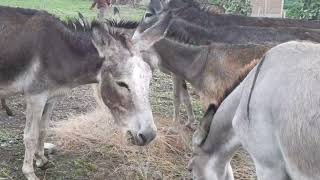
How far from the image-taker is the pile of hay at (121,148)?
13.7ft

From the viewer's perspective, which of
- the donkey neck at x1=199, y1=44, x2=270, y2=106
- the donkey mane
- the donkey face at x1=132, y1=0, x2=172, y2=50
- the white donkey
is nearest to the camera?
the white donkey

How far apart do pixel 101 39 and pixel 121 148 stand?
4.15 ft

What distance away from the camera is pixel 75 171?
4152 mm

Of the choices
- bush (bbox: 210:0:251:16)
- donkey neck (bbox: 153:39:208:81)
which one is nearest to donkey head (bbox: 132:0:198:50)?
donkey neck (bbox: 153:39:208:81)

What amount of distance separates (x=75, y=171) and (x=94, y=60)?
3.39ft

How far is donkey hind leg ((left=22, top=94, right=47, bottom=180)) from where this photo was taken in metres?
3.82

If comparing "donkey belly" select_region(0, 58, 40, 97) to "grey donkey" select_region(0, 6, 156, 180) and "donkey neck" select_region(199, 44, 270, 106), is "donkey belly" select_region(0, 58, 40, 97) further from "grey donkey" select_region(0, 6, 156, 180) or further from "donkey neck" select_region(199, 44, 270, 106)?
"donkey neck" select_region(199, 44, 270, 106)

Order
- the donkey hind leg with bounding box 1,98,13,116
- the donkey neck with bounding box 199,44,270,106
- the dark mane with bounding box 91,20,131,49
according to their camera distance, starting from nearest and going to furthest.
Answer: the dark mane with bounding box 91,20,131,49, the donkey neck with bounding box 199,44,270,106, the donkey hind leg with bounding box 1,98,13,116

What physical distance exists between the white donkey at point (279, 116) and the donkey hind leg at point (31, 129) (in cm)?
160

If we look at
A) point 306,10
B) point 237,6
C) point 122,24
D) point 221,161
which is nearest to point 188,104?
point 122,24

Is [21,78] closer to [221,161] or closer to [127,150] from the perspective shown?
[127,150]

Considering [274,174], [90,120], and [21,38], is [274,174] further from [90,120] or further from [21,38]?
[90,120]

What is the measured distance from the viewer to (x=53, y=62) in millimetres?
3846

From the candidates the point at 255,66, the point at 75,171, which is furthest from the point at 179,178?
the point at 255,66
